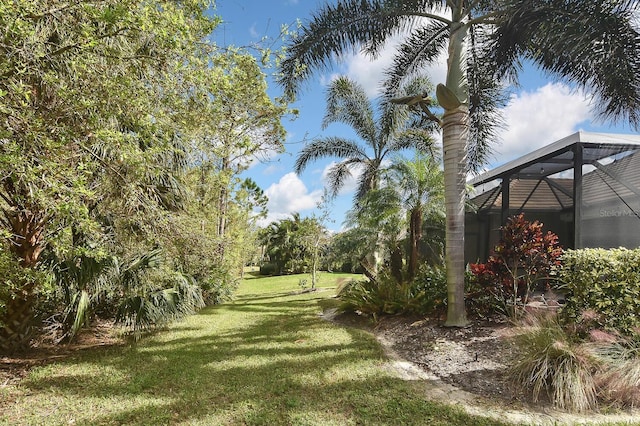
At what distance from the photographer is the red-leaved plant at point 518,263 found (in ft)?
20.2

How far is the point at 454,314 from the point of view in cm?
609

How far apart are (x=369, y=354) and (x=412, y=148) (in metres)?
9.74

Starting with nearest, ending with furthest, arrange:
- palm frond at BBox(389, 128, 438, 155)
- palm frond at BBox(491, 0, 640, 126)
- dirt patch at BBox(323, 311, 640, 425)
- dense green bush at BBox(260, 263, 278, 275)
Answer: dirt patch at BBox(323, 311, 640, 425) → palm frond at BBox(491, 0, 640, 126) → palm frond at BBox(389, 128, 438, 155) → dense green bush at BBox(260, 263, 278, 275)

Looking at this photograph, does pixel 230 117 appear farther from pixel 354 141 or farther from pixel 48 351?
pixel 354 141

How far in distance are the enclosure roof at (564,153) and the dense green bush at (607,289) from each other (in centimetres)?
420

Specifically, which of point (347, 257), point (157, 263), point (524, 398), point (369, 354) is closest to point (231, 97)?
point (157, 263)

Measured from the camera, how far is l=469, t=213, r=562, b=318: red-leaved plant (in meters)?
6.15

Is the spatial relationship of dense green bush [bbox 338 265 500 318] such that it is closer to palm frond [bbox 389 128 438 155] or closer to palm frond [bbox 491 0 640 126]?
palm frond [bbox 491 0 640 126]

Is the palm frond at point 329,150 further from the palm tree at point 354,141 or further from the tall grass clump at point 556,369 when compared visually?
the tall grass clump at point 556,369

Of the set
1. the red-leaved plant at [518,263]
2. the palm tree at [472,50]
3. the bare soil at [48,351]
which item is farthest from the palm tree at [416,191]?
the bare soil at [48,351]

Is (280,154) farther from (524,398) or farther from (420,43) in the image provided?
(524,398)

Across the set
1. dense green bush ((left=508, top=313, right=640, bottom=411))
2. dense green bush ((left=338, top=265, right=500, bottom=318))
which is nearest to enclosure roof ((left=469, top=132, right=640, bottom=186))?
dense green bush ((left=338, top=265, right=500, bottom=318))

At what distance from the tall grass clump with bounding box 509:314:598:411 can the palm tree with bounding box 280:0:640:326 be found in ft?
6.70

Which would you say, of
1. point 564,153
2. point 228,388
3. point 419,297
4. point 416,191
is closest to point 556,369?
point 419,297
